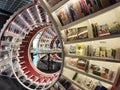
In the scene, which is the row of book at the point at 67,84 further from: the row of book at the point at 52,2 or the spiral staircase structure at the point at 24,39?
the spiral staircase structure at the point at 24,39

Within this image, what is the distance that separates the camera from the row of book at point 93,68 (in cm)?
230

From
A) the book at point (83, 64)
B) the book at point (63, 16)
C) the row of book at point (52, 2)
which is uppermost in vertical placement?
the row of book at point (52, 2)

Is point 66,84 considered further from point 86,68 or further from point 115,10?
point 115,10

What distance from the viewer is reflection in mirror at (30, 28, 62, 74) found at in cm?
690

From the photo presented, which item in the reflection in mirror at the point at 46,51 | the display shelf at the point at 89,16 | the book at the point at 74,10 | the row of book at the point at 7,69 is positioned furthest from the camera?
the reflection in mirror at the point at 46,51

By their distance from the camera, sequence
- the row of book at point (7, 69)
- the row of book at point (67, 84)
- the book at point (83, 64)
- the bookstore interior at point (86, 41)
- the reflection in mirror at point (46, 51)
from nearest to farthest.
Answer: the bookstore interior at point (86, 41) → the book at point (83, 64) → the row of book at point (67, 84) → the row of book at point (7, 69) → the reflection in mirror at point (46, 51)

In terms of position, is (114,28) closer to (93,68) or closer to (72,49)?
(93,68)

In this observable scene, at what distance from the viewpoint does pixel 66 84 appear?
10.3 feet

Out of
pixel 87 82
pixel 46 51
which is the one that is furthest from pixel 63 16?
pixel 46 51

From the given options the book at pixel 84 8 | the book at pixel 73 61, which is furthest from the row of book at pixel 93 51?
the book at pixel 84 8

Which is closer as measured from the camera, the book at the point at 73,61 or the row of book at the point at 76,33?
the row of book at the point at 76,33

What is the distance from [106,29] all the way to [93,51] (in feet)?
1.23

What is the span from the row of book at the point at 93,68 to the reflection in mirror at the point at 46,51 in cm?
365

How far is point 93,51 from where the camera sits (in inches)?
99.2
